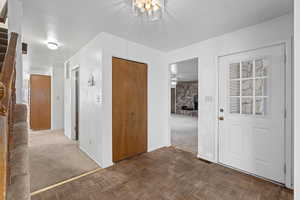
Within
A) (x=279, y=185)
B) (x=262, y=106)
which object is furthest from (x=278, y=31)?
(x=279, y=185)

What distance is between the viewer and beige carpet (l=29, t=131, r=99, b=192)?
2.15 metres

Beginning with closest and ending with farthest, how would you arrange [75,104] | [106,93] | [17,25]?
[17,25]
[106,93]
[75,104]

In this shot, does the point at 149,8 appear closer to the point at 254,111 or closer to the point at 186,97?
the point at 254,111

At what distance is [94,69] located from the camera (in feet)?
8.97

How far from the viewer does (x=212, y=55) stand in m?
2.70

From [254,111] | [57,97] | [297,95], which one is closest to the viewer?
[297,95]

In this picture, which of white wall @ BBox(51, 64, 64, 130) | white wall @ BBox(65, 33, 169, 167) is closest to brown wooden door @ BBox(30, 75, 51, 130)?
white wall @ BBox(51, 64, 64, 130)

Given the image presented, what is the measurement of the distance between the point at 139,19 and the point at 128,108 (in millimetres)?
1642

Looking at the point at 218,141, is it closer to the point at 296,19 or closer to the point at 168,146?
the point at 168,146

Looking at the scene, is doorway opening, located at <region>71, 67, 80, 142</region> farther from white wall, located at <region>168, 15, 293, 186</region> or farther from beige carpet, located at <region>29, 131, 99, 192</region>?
white wall, located at <region>168, 15, 293, 186</region>

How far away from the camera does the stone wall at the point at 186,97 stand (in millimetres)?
10197

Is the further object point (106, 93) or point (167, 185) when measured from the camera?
point (106, 93)

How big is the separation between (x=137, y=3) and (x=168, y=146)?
123 inches

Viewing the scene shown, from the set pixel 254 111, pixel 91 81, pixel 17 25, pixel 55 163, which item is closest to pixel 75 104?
pixel 91 81
